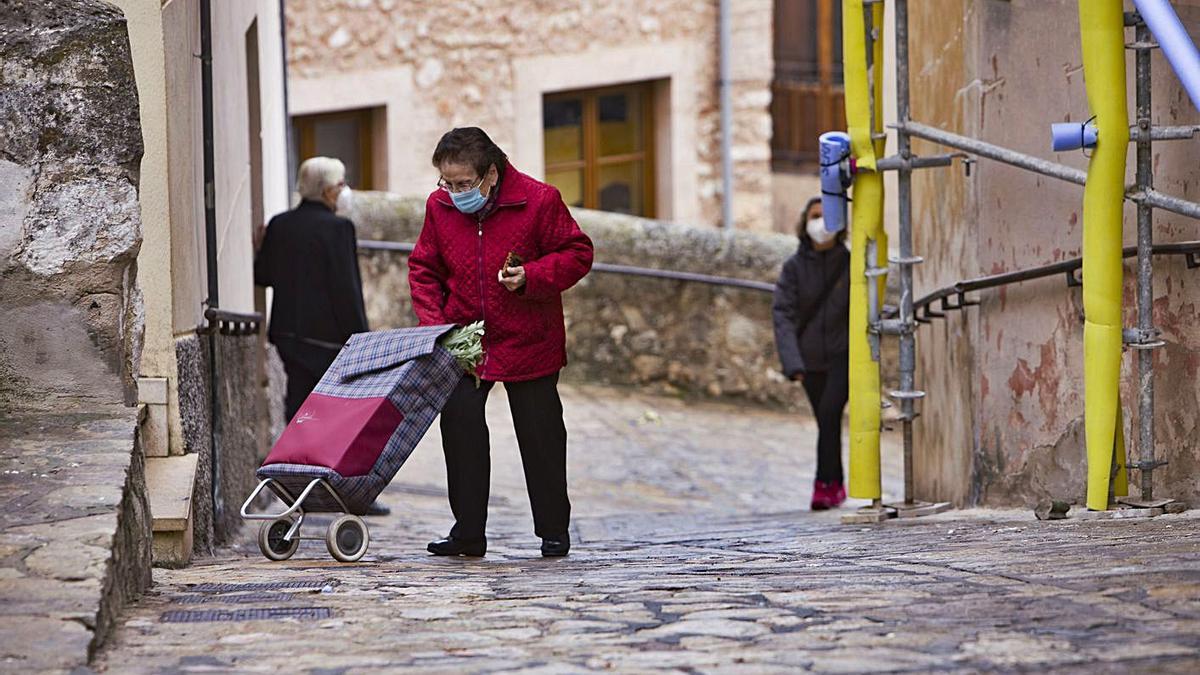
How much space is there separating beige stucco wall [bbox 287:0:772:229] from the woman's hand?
11363mm

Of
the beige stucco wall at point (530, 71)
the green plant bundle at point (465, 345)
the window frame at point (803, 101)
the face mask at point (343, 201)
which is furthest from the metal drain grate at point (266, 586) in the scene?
the window frame at point (803, 101)

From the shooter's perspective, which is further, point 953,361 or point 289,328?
point 289,328

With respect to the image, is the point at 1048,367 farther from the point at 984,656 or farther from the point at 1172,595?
the point at 984,656

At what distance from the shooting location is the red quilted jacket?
19.1 feet

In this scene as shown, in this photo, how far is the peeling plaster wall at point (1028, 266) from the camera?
19.1 ft

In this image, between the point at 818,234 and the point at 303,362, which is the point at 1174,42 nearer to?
the point at 818,234

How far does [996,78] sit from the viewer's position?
22.4 feet

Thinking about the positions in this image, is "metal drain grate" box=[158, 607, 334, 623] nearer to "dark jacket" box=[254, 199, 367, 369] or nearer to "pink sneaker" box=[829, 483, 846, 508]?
"dark jacket" box=[254, 199, 367, 369]

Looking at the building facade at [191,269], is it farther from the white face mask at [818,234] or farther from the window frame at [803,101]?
the window frame at [803,101]

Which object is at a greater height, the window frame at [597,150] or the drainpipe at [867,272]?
the window frame at [597,150]

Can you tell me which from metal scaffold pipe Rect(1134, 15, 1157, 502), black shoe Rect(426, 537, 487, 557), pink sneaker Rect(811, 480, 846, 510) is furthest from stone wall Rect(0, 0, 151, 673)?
pink sneaker Rect(811, 480, 846, 510)

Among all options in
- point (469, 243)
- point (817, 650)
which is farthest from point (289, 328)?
point (817, 650)

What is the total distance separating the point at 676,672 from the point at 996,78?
3.96 meters

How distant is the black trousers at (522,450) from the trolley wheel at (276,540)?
0.53m
